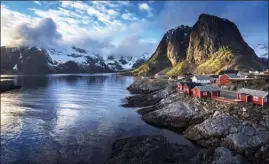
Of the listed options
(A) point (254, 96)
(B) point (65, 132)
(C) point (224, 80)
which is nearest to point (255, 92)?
(A) point (254, 96)

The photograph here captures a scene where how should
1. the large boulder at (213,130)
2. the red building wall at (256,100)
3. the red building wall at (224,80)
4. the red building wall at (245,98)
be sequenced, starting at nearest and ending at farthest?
the large boulder at (213,130), the red building wall at (256,100), the red building wall at (245,98), the red building wall at (224,80)

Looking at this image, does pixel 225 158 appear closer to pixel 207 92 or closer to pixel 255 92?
pixel 255 92

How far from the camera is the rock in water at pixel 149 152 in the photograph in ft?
119

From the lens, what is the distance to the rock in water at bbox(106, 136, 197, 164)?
36.2 m

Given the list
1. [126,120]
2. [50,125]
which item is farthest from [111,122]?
[50,125]

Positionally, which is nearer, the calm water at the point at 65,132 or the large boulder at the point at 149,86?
the calm water at the point at 65,132

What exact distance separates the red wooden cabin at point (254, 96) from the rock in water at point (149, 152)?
19.4m

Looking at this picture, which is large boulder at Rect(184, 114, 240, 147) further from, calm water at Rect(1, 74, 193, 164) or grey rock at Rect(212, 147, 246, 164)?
grey rock at Rect(212, 147, 246, 164)

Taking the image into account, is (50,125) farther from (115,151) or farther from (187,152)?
(187,152)

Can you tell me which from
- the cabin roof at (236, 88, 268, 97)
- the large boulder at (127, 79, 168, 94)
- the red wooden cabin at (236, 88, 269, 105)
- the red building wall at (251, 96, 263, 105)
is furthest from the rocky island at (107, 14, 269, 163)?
the large boulder at (127, 79, 168, 94)

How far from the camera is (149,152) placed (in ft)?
127

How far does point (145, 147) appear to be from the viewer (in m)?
40.7

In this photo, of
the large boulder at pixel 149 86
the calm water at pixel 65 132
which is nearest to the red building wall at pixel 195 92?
the calm water at pixel 65 132

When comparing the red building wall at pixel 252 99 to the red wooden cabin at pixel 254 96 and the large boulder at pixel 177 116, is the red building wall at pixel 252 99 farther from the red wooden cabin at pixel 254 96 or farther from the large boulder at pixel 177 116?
the large boulder at pixel 177 116
